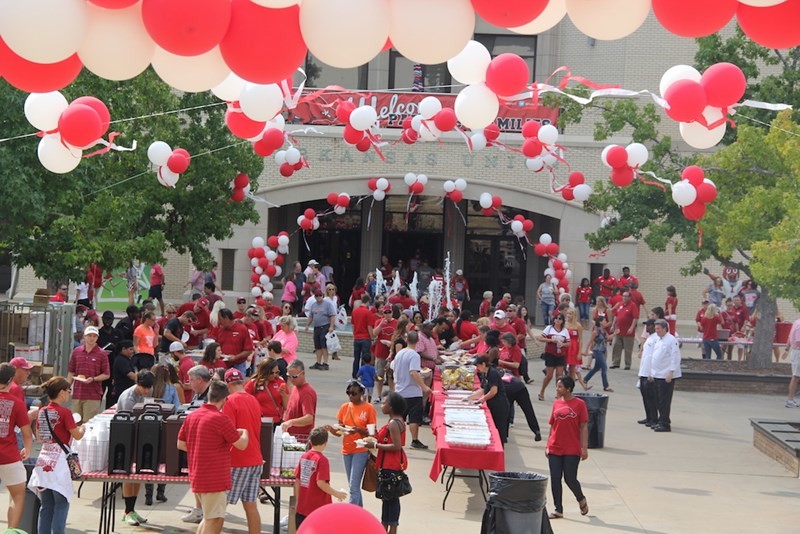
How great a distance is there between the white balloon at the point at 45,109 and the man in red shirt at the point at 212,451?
10.7ft

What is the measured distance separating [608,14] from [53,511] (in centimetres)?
611

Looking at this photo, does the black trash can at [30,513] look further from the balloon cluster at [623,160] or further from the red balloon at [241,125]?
the balloon cluster at [623,160]

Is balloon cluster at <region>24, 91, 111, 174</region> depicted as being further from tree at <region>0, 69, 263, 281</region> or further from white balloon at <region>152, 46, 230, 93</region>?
tree at <region>0, 69, 263, 281</region>

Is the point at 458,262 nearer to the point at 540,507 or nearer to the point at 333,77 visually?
the point at 333,77

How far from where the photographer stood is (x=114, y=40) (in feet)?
20.5

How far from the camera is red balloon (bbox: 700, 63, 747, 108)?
1019 cm

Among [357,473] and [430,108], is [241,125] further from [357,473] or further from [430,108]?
[430,108]

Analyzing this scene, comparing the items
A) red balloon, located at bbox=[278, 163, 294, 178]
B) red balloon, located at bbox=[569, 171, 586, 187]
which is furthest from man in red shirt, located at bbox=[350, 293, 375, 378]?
red balloon, located at bbox=[278, 163, 294, 178]

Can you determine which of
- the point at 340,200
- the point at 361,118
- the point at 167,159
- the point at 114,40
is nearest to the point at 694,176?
the point at 361,118

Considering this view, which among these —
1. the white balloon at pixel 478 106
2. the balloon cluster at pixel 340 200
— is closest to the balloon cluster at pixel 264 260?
the balloon cluster at pixel 340 200

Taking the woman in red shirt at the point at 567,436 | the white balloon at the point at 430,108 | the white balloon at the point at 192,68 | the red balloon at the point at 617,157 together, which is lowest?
the woman in red shirt at the point at 567,436

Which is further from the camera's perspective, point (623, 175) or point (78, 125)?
point (623, 175)

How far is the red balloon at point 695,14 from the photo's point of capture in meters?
6.00

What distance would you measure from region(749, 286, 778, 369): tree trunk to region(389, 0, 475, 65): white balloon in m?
17.6
